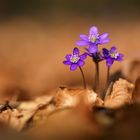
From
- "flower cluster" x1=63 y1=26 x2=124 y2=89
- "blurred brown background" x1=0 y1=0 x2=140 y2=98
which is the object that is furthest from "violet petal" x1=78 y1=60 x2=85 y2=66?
"blurred brown background" x1=0 y1=0 x2=140 y2=98

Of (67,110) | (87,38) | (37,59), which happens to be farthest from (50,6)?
(67,110)

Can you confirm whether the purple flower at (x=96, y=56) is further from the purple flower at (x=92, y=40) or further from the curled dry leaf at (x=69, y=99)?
the curled dry leaf at (x=69, y=99)

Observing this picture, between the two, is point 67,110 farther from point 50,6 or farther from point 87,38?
point 50,6

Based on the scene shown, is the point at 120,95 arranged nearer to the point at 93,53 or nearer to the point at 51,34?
the point at 93,53

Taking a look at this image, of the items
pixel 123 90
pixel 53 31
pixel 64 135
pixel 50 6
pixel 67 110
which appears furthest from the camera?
pixel 50 6

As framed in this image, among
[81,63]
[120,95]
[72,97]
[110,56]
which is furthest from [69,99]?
[110,56]

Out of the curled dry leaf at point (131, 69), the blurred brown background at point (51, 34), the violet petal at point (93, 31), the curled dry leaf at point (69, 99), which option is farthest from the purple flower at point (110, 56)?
the blurred brown background at point (51, 34)
